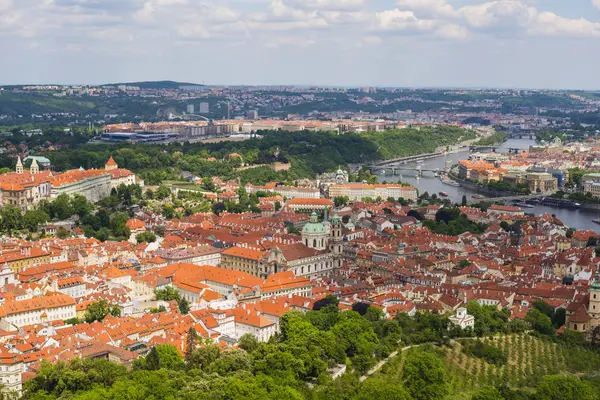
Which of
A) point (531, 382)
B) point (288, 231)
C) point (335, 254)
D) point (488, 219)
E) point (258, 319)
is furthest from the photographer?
point (488, 219)

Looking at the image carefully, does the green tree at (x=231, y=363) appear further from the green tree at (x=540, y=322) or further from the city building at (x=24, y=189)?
the city building at (x=24, y=189)

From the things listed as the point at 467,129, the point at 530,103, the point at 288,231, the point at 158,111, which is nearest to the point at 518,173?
the point at 288,231

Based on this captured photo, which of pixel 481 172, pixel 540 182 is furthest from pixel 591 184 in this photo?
pixel 481 172

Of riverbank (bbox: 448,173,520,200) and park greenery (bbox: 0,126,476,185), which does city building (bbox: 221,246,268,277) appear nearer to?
park greenery (bbox: 0,126,476,185)

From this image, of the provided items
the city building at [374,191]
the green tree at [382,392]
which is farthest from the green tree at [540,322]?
the city building at [374,191]

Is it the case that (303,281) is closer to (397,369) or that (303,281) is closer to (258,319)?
(258,319)

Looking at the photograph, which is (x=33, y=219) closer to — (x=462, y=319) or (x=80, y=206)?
(x=80, y=206)
